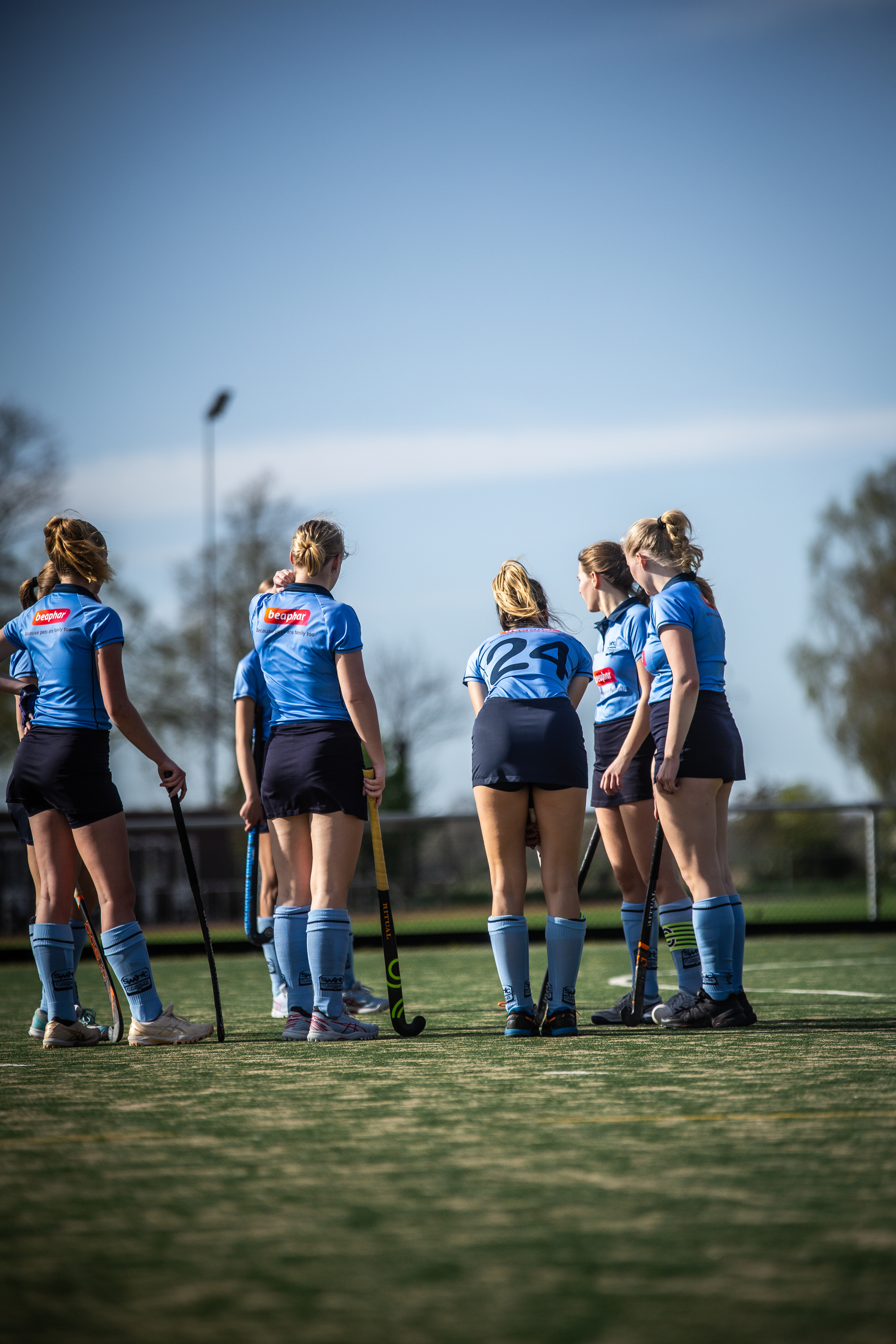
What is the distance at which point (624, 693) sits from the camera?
19.3ft

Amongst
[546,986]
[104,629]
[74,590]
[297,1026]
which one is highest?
[74,590]

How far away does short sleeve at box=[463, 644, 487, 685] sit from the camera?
554 centimetres

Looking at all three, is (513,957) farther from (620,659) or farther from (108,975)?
(108,975)

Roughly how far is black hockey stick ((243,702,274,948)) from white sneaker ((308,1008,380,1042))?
1475mm

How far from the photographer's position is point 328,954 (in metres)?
5.25

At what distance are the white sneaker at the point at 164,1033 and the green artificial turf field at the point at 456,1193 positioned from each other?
7.7 inches

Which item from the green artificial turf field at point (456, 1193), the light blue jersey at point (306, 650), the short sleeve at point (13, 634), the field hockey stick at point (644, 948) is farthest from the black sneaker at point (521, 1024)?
the short sleeve at point (13, 634)

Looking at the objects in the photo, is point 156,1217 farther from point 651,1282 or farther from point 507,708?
point 507,708

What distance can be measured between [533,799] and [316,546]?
1322 millimetres

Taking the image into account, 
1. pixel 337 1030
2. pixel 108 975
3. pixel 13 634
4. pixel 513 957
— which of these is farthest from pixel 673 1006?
pixel 13 634

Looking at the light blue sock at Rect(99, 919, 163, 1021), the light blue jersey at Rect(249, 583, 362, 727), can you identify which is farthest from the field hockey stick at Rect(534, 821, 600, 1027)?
the light blue sock at Rect(99, 919, 163, 1021)

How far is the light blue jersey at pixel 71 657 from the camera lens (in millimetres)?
5082

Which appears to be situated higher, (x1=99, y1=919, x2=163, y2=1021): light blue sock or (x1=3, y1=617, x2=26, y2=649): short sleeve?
(x1=3, y1=617, x2=26, y2=649): short sleeve

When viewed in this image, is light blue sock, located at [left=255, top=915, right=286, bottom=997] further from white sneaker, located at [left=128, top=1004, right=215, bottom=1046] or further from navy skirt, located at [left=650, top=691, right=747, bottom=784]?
navy skirt, located at [left=650, top=691, right=747, bottom=784]
